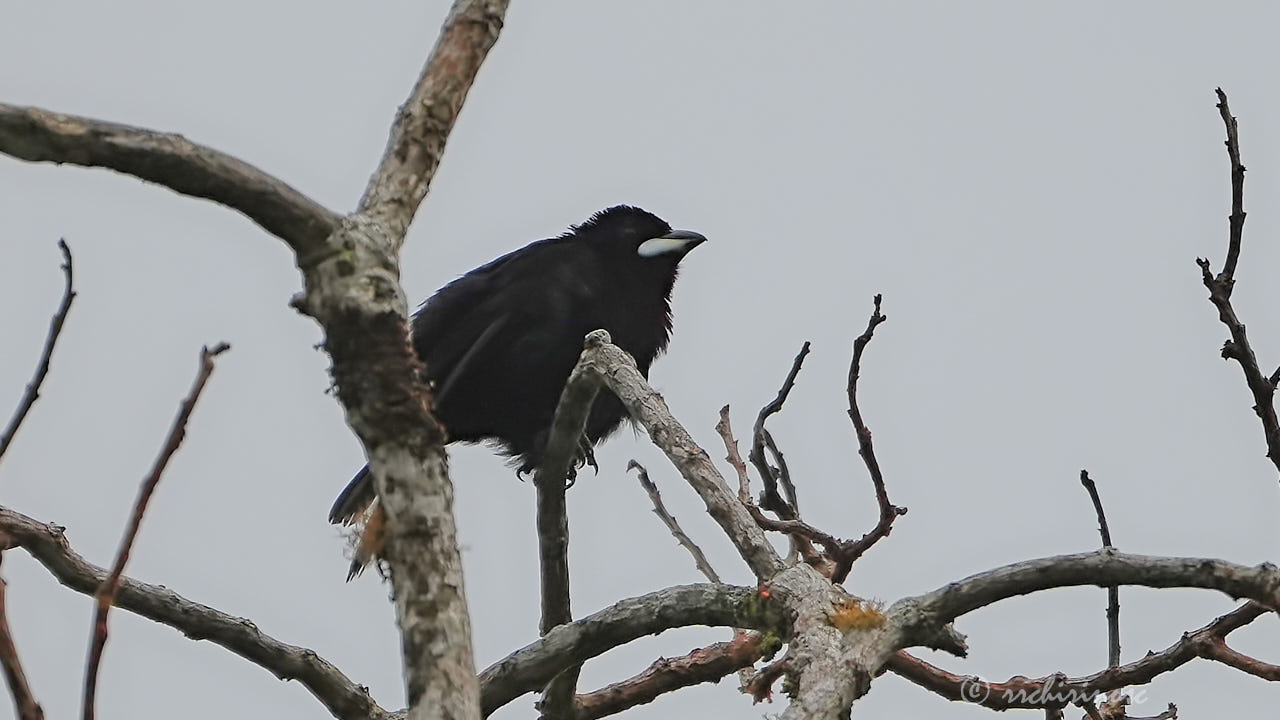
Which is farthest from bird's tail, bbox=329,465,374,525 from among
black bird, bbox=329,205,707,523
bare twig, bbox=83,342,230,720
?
bare twig, bbox=83,342,230,720

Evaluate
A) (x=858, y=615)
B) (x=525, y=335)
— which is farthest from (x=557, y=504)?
(x=525, y=335)

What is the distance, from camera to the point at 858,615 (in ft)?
7.86

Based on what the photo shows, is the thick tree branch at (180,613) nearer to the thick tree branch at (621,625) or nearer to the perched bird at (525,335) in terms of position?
the thick tree branch at (621,625)

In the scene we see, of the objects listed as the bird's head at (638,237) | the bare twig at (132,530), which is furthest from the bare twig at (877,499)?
the bird's head at (638,237)

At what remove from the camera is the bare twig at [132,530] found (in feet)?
4.19

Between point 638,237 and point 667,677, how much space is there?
3.45 meters

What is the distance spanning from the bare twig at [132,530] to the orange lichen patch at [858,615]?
1.27 metres

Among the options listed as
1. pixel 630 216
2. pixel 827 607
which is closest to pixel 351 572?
pixel 827 607

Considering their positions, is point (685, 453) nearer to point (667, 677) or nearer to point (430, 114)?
point (667, 677)

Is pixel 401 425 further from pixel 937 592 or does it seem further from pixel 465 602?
pixel 937 592

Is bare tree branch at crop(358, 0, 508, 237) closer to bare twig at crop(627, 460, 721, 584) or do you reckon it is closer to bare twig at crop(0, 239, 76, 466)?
bare twig at crop(0, 239, 76, 466)

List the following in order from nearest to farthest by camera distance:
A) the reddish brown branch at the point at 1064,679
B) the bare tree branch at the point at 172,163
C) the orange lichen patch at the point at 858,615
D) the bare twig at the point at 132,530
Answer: the bare twig at the point at 132,530 → the bare tree branch at the point at 172,163 → the orange lichen patch at the point at 858,615 → the reddish brown branch at the point at 1064,679

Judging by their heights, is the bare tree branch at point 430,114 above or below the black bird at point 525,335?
below

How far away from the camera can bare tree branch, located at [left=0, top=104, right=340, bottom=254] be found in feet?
5.41
